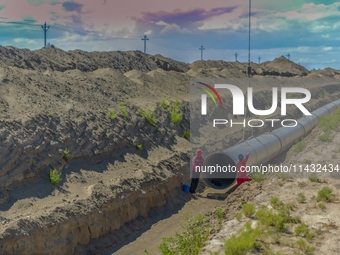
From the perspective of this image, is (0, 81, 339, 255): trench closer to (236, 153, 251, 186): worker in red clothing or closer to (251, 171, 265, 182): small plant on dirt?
(236, 153, 251, 186): worker in red clothing

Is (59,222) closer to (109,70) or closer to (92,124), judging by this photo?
→ (92,124)

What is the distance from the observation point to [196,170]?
1591 centimetres

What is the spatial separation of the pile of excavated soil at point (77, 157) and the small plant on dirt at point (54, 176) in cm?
17

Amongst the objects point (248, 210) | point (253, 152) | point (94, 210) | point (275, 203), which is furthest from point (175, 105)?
point (248, 210)

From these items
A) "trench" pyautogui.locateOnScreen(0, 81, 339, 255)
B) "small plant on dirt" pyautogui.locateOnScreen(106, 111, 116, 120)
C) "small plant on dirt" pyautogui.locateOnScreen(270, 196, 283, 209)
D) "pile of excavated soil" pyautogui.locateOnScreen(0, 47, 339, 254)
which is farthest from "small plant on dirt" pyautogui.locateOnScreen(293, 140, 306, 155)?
"small plant on dirt" pyautogui.locateOnScreen(270, 196, 283, 209)

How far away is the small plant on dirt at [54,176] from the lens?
1302 centimetres

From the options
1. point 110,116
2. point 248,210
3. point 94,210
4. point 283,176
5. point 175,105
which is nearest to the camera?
point 248,210

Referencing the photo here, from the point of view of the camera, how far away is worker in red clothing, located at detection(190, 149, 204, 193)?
52.3 feet

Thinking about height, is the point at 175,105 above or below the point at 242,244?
above

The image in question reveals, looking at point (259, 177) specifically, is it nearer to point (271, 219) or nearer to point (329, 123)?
point (271, 219)

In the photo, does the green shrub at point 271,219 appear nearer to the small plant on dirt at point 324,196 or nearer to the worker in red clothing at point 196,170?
the small plant on dirt at point 324,196

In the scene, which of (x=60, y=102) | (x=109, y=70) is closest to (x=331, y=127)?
(x=109, y=70)

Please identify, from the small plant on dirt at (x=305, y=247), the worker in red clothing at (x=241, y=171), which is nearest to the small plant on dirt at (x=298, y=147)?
the worker in red clothing at (x=241, y=171)

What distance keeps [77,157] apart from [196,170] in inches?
165
